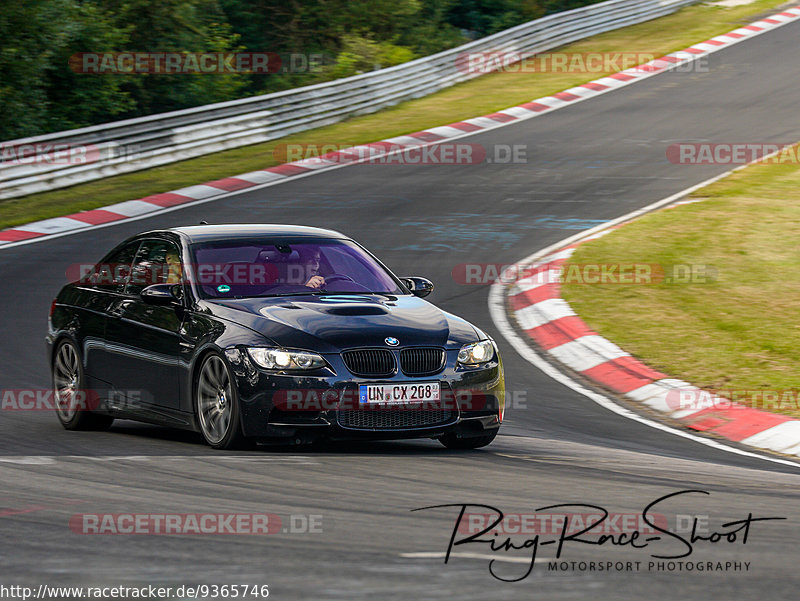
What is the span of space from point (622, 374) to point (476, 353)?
3.31 meters

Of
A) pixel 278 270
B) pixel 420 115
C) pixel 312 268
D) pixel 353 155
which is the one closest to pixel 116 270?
pixel 278 270

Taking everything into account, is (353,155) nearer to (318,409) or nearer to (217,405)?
(217,405)

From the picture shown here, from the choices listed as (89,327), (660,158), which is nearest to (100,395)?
(89,327)

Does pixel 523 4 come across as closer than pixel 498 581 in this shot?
No

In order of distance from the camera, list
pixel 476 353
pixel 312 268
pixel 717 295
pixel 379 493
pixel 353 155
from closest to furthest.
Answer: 1. pixel 379 493
2. pixel 476 353
3. pixel 312 268
4. pixel 717 295
5. pixel 353 155

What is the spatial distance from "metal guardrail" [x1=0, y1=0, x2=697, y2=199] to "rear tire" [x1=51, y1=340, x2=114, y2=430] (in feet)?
36.9

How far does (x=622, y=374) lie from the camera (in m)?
10.8

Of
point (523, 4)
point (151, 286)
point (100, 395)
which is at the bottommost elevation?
point (100, 395)

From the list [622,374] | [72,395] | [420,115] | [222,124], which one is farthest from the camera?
[420,115]

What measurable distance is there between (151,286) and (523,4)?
3257 centimetres

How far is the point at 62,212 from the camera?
18875 mm

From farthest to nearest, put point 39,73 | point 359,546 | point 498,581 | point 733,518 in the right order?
point 39,73, point 733,518, point 359,546, point 498,581

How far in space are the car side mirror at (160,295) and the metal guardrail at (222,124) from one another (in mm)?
12611

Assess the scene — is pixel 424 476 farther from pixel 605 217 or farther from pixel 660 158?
pixel 660 158
